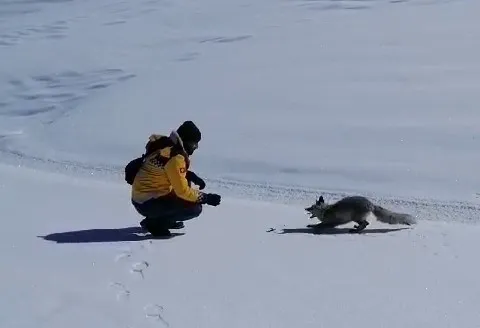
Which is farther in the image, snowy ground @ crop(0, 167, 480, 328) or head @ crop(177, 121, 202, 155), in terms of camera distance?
head @ crop(177, 121, 202, 155)

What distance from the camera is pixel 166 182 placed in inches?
192

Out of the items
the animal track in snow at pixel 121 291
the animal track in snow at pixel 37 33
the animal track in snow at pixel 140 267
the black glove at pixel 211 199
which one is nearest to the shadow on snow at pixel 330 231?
the black glove at pixel 211 199

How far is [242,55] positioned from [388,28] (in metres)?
2.24

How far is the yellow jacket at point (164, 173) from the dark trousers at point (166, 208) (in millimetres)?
33

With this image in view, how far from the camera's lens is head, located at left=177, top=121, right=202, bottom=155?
4.78 metres

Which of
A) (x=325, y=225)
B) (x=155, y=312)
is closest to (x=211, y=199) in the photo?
(x=325, y=225)

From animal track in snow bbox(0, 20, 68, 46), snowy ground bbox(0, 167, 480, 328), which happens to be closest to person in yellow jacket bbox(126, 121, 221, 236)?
snowy ground bbox(0, 167, 480, 328)

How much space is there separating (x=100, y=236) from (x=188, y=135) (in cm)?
78


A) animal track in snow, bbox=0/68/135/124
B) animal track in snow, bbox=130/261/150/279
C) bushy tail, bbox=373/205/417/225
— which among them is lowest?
animal track in snow, bbox=0/68/135/124

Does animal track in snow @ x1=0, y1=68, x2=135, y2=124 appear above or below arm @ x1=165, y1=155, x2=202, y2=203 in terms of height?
below

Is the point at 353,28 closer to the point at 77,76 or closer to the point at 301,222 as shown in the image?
the point at 77,76

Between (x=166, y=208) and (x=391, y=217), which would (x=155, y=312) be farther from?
(x=391, y=217)

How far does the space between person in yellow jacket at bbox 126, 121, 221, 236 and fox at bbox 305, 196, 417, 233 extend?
746mm

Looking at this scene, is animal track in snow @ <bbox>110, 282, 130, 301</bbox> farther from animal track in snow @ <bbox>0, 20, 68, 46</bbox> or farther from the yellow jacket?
animal track in snow @ <bbox>0, 20, 68, 46</bbox>
